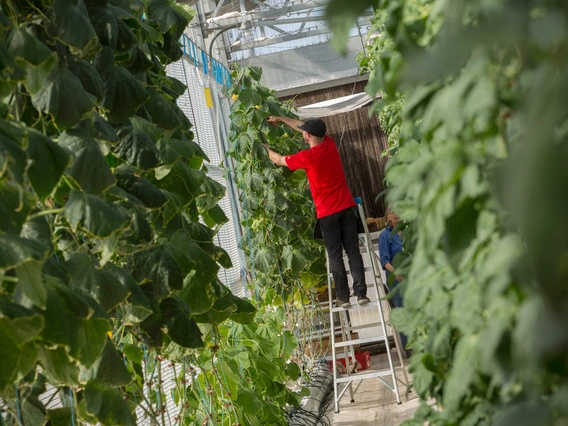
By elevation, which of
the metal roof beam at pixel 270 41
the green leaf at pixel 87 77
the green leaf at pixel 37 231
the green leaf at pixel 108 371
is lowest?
the green leaf at pixel 108 371

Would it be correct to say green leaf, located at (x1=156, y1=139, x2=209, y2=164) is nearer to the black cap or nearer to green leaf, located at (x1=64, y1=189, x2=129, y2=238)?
green leaf, located at (x1=64, y1=189, x2=129, y2=238)

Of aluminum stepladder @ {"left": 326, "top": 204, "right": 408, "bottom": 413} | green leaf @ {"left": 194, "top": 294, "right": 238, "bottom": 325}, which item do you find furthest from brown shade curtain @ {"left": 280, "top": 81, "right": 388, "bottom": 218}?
green leaf @ {"left": 194, "top": 294, "right": 238, "bottom": 325}

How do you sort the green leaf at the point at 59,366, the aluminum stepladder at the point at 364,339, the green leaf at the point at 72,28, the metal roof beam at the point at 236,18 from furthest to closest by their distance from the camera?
the metal roof beam at the point at 236,18, the aluminum stepladder at the point at 364,339, the green leaf at the point at 72,28, the green leaf at the point at 59,366

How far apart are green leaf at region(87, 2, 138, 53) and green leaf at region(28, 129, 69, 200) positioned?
60cm

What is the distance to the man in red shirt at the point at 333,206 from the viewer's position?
533cm

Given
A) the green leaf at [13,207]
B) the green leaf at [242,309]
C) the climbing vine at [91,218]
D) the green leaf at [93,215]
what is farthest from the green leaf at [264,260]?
the green leaf at [13,207]

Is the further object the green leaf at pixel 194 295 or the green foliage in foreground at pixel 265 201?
the green foliage in foreground at pixel 265 201

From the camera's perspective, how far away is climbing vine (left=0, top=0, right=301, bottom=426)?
1.40m

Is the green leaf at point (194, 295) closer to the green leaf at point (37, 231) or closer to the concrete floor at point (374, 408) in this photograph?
the green leaf at point (37, 231)

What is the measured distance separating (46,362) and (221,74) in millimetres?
4650

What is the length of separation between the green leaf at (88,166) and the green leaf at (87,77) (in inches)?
9.2

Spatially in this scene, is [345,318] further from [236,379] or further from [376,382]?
[236,379]

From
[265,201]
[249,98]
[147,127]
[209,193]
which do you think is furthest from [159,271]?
[265,201]

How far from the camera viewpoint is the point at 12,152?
1346mm
